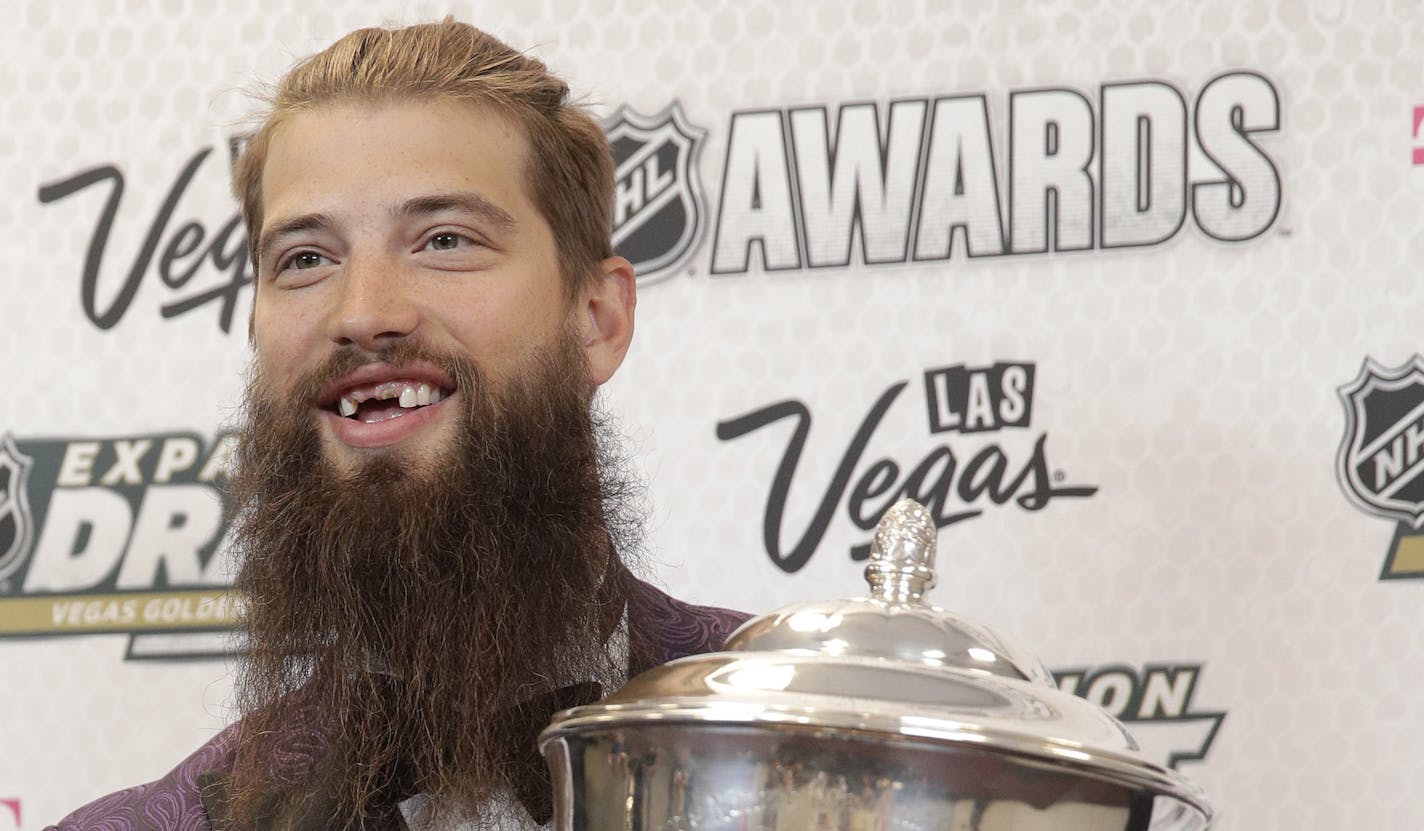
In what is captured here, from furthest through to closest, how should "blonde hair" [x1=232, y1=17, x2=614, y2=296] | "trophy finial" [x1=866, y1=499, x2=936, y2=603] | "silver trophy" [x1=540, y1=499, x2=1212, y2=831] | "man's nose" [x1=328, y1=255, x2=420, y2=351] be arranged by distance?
"blonde hair" [x1=232, y1=17, x2=614, y2=296]
"man's nose" [x1=328, y1=255, x2=420, y2=351]
"trophy finial" [x1=866, y1=499, x2=936, y2=603]
"silver trophy" [x1=540, y1=499, x2=1212, y2=831]

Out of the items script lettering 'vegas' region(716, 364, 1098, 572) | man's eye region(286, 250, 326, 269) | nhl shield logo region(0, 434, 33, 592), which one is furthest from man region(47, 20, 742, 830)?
nhl shield logo region(0, 434, 33, 592)

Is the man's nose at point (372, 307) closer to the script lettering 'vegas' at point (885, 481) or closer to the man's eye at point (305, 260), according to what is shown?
the man's eye at point (305, 260)

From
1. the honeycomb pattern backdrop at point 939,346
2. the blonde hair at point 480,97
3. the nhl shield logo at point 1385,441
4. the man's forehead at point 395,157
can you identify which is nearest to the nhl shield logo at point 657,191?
the honeycomb pattern backdrop at point 939,346

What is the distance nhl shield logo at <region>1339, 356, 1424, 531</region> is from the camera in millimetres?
1409

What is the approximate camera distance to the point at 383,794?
111cm

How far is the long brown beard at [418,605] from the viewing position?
42.8 inches

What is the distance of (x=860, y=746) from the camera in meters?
0.69

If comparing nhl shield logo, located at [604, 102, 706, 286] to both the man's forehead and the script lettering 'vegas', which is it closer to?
the script lettering 'vegas'

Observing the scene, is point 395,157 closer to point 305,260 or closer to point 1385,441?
point 305,260

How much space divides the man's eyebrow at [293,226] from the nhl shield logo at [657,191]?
492 mm

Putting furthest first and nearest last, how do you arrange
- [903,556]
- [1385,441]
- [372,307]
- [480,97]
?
[1385,441] < [480,97] < [372,307] < [903,556]

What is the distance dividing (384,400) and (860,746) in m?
0.50

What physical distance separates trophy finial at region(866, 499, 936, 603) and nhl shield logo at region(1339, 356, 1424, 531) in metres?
0.73

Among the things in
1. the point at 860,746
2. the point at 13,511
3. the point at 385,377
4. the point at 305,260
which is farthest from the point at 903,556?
the point at 13,511
